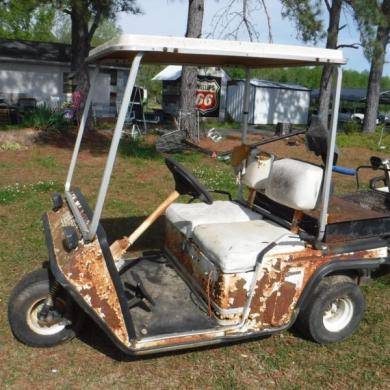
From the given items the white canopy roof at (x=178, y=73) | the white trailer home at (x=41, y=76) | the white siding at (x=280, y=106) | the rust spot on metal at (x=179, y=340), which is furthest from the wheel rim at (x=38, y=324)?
the white siding at (x=280, y=106)

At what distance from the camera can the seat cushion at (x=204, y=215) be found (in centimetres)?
355

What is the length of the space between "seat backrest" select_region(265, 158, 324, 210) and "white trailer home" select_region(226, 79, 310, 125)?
19398 millimetres

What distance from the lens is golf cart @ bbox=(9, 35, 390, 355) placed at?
9.04ft

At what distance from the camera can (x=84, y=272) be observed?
274 centimetres

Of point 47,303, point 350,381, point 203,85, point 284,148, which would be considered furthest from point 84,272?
point 203,85

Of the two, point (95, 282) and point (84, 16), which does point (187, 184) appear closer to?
point (95, 282)

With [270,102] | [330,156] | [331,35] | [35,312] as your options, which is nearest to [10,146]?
[35,312]

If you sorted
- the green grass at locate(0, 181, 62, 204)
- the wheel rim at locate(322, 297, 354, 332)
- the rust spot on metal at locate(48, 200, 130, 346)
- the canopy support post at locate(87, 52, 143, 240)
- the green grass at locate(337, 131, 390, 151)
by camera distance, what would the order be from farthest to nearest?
the green grass at locate(337, 131, 390, 151)
the green grass at locate(0, 181, 62, 204)
the wheel rim at locate(322, 297, 354, 332)
the rust spot on metal at locate(48, 200, 130, 346)
the canopy support post at locate(87, 52, 143, 240)

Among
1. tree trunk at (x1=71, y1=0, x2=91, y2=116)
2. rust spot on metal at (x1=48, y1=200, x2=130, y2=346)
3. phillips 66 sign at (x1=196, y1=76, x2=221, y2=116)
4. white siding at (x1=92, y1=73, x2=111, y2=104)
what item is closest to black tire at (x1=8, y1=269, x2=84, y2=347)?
rust spot on metal at (x1=48, y1=200, x2=130, y2=346)

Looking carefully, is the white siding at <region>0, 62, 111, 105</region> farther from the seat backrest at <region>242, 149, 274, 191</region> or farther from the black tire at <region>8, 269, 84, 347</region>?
the black tire at <region>8, 269, 84, 347</region>

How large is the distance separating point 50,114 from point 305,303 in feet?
36.5

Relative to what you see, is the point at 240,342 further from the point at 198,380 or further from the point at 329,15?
the point at 329,15

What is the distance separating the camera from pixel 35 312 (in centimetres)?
310

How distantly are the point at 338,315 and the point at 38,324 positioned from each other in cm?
210
